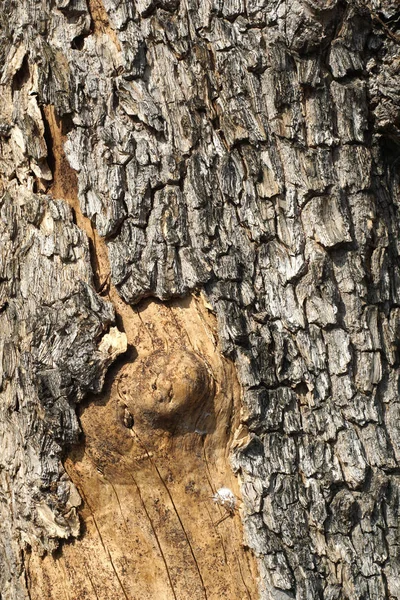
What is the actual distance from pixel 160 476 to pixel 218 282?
1.91 feet

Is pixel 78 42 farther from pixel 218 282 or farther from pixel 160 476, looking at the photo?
pixel 160 476

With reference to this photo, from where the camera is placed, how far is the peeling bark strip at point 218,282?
199 cm

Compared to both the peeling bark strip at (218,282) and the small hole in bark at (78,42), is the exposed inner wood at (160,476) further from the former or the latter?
the small hole in bark at (78,42)

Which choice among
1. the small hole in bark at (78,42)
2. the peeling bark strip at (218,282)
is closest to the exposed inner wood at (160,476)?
the peeling bark strip at (218,282)

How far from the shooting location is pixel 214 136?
205 centimetres

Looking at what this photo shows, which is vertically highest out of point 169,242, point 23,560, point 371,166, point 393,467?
point 371,166

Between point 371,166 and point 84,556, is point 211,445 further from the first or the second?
point 371,166

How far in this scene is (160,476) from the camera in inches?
79.1

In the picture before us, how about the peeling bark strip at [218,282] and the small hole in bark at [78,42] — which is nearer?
the peeling bark strip at [218,282]

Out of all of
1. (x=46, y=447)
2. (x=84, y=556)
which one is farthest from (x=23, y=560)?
(x=46, y=447)

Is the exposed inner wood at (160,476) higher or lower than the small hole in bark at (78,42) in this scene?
lower

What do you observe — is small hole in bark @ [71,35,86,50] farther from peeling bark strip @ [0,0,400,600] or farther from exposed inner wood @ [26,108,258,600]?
exposed inner wood @ [26,108,258,600]

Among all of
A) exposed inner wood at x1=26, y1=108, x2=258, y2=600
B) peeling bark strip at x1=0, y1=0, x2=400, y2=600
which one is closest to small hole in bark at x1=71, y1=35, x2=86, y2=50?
peeling bark strip at x1=0, y1=0, x2=400, y2=600

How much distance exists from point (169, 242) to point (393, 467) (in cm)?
93
